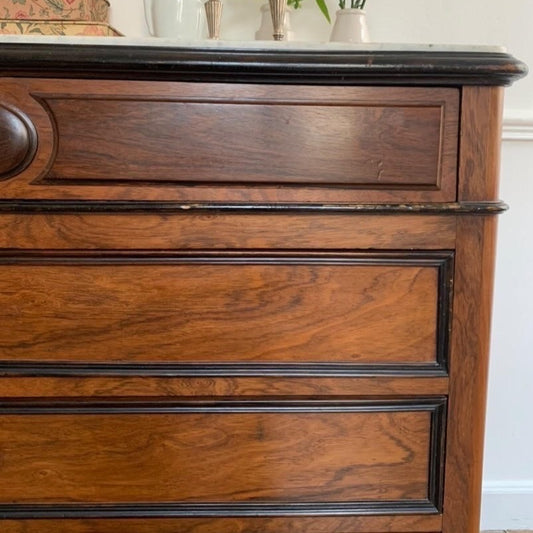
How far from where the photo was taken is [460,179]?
1.64 feet

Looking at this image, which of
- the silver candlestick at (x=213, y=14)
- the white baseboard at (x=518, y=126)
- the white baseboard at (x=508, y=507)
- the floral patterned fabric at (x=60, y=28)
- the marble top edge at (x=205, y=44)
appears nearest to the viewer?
the marble top edge at (x=205, y=44)

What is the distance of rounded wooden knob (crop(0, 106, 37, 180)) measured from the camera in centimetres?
48

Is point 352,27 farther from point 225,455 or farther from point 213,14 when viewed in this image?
point 225,455

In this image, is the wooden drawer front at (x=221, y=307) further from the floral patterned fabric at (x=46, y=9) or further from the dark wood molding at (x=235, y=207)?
the floral patterned fabric at (x=46, y=9)

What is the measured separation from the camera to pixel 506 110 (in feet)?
2.74

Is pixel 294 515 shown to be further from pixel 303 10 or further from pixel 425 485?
pixel 303 10

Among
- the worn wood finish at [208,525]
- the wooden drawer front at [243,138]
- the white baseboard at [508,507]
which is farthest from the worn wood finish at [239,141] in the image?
the white baseboard at [508,507]

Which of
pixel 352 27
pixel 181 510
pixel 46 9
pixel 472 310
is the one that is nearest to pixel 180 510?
pixel 181 510

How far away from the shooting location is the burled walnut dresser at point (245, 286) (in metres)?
0.49

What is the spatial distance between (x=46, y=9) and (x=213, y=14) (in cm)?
23

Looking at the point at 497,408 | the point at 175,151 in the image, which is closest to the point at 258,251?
the point at 175,151

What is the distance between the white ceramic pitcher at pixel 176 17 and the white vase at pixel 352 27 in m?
0.21

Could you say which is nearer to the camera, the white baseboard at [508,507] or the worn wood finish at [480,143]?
the worn wood finish at [480,143]

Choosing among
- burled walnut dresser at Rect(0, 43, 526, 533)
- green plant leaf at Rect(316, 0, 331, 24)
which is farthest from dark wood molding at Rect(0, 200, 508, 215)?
green plant leaf at Rect(316, 0, 331, 24)
